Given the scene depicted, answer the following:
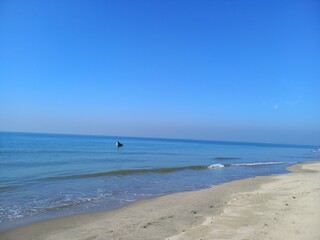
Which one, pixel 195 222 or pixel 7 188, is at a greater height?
pixel 195 222

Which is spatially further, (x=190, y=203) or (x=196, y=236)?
(x=190, y=203)

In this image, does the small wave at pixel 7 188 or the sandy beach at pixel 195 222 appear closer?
the sandy beach at pixel 195 222

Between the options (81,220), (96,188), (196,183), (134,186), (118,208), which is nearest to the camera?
(81,220)

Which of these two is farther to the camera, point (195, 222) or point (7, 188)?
point (7, 188)

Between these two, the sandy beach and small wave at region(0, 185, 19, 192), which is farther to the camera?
small wave at region(0, 185, 19, 192)

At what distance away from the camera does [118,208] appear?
37.6 feet

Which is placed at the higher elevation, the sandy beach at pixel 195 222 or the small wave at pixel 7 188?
the sandy beach at pixel 195 222

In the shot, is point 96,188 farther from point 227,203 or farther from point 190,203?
point 227,203

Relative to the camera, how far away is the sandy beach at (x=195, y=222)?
7586 mm

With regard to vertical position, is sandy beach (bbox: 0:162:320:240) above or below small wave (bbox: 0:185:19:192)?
above

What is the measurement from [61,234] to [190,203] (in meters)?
5.51

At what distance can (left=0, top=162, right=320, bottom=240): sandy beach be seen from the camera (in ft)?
24.9

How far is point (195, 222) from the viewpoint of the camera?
897 centimetres

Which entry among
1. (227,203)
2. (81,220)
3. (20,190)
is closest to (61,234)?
(81,220)
